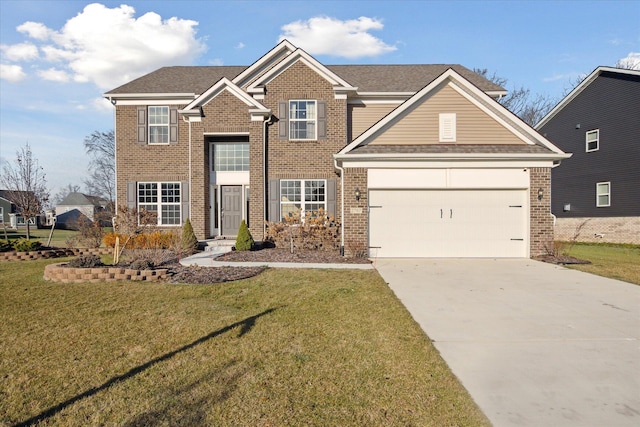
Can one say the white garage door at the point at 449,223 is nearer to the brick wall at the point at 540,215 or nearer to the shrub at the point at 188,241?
the brick wall at the point at 540,215

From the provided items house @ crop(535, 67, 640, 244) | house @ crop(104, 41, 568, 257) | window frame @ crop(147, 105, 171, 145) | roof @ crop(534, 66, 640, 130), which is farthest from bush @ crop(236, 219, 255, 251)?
roof @ crop(534, 66, 640, 130)

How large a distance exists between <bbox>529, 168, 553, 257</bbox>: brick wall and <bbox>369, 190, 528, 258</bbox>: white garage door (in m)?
0.26

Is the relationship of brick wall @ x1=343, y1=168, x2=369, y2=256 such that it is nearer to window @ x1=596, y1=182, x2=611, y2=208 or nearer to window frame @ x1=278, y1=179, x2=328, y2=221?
window frame @ x1=278, y1=179, x2=328, y2=221

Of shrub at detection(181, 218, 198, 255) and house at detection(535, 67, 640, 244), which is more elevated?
house at detection(535, 67, 640, 244)

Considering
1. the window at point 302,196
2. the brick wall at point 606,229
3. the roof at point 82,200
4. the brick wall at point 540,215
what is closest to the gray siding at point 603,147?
the brick wall at point 606,229

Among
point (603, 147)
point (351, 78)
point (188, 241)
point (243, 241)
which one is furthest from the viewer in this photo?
point (603, 147)

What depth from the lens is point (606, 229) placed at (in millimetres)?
21266

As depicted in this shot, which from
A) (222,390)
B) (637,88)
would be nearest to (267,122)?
(222,390)

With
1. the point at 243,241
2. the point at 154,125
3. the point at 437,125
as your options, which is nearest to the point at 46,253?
the point at 154,125

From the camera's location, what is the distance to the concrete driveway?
3295 mm

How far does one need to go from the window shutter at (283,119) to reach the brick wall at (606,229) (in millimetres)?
15626

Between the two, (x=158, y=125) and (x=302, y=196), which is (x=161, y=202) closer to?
(x=158, y=125)

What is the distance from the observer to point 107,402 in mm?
3238

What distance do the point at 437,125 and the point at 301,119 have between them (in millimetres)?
5469
